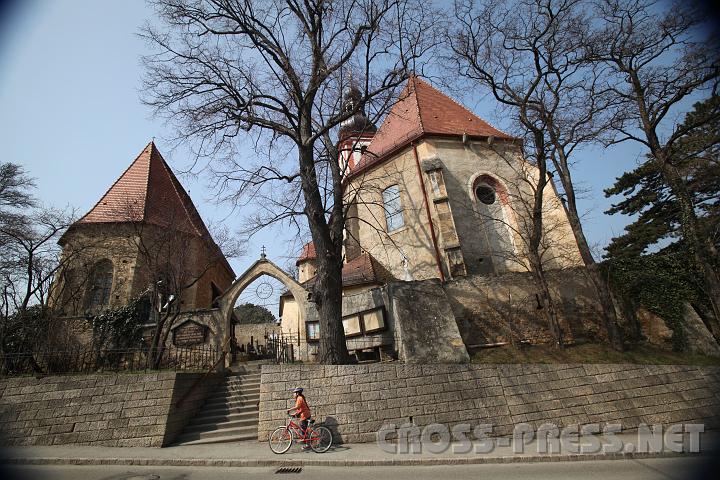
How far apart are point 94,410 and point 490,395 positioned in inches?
369

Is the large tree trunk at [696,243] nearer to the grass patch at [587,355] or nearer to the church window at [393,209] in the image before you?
the grass patch at [587,355]

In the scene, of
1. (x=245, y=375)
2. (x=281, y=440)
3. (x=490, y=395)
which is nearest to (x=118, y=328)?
(x=245, y=375)

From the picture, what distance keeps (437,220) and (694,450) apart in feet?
30.4

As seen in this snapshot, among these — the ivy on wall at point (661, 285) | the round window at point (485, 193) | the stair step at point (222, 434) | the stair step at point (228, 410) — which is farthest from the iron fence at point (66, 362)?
the ivy on wall at point (661, 285)

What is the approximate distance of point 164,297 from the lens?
1348 centimetres

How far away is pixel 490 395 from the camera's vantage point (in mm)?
7992

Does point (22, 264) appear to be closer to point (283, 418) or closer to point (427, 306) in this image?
point (283, 418)

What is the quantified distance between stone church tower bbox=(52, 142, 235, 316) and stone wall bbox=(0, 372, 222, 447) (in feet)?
14.7

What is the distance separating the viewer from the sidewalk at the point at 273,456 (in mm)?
6016

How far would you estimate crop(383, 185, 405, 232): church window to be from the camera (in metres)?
15.1

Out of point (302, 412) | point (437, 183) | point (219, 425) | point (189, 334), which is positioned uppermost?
point (437, 183)

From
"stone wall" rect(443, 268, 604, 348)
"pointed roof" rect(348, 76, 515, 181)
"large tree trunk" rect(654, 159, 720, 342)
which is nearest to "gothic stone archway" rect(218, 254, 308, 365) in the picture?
"stone wall" rect(443, 268, 604, 348)

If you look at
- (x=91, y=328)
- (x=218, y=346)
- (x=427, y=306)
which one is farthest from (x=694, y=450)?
(x=91, y=328)

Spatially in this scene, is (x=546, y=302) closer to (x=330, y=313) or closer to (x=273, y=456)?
(x=330, y=313)
